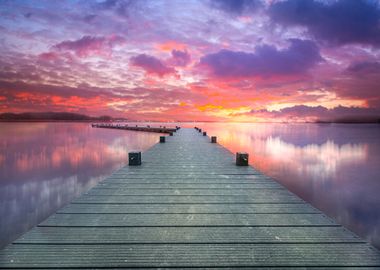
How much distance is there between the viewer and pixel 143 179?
19.3ft

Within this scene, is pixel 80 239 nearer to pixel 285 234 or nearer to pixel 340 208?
pixel 285 234

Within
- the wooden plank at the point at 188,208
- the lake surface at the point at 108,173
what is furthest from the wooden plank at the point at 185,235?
the lake surface at the point at 108,173

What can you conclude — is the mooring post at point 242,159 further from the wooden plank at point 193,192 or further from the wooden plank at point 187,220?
the wooden plank at point 187,220

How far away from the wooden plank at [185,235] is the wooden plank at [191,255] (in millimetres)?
101

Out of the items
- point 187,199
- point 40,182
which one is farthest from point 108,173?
point 187,199

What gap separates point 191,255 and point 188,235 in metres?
0.41

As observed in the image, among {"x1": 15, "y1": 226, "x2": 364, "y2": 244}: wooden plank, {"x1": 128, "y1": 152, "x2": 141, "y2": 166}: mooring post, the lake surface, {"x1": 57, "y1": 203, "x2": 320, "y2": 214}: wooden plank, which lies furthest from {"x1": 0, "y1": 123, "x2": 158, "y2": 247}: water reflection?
{"x1": 15, "y1": 226, "x2": 364, "y2": 244}: wooden plank

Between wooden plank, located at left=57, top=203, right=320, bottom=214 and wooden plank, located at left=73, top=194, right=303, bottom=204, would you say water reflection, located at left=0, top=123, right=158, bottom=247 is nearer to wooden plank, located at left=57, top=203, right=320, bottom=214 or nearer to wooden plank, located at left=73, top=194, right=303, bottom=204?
wooden plank, located at left=73, top=194, right=303, bottom=204

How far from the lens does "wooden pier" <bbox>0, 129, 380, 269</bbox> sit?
2379mm

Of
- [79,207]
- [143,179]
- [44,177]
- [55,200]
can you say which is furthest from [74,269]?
[44,177]

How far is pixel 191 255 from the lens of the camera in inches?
97.0

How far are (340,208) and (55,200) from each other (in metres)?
11.4

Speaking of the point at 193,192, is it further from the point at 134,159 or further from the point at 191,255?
the point at 134,159

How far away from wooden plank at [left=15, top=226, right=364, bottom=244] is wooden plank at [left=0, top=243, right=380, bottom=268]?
0.33ft
